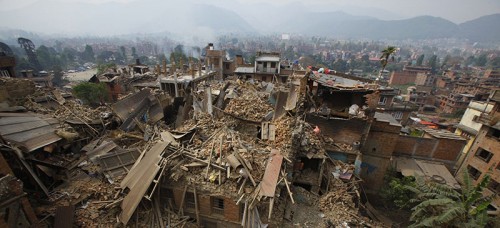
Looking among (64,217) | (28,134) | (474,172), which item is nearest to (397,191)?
(474,172)

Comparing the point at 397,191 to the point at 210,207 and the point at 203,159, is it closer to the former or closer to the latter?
the point at 210,207

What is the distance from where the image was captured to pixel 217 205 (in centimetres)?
1098

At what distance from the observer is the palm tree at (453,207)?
10758mm

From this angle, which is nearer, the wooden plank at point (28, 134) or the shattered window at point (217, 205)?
the shattered window at point (217, 205)

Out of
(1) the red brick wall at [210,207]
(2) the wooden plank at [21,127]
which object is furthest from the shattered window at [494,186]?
(2) the wooden plank at [21,127]

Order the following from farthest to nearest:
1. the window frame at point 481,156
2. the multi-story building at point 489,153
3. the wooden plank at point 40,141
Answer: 1. the window frame at point 481,156
2. the multi-story building at point 489,153
3. the wooden plank at point 40,141

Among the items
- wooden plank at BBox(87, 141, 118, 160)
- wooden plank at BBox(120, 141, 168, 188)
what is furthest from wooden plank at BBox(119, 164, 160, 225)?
wooden plank at BBox(87, 141, 118, 160)

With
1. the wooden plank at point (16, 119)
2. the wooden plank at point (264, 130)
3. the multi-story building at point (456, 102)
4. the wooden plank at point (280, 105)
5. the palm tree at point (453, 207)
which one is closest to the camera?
the palm tree at point (453, 207)

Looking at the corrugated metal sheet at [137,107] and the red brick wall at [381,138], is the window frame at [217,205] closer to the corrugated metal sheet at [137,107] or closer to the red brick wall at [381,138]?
the corrugated metal sheet at [137,107]

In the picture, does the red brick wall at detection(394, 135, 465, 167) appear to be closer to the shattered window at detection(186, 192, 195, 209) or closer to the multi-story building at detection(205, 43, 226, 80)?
the shattered window at detection(186, 192, 195, 209)

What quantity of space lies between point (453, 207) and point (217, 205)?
11935 mm

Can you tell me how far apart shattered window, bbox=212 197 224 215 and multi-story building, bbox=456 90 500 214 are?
70.9 feet

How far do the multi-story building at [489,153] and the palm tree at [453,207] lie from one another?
897cm

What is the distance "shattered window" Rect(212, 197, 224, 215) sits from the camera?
10.8 meters
